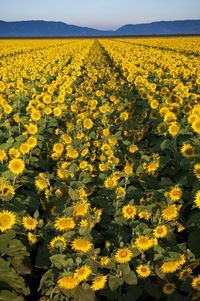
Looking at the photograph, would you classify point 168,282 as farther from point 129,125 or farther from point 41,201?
point 129,125

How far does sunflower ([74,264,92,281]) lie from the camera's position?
5.47 ft

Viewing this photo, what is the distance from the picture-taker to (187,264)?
194 centimetres

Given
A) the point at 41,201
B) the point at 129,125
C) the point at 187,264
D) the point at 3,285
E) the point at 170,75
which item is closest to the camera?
the point at 3,285

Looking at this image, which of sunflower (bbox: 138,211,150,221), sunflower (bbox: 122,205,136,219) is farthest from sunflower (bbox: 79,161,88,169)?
sunflower (bbox: 138,211,150,221)

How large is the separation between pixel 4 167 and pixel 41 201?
800mm

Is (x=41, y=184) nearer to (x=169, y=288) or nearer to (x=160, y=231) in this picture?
(x=160, y=231)

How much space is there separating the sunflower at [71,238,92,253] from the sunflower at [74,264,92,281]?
153 millimetres

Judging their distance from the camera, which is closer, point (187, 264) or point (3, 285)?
point (3, 285)

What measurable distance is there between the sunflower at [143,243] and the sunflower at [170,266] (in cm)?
21

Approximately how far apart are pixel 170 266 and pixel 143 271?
25 centimetres

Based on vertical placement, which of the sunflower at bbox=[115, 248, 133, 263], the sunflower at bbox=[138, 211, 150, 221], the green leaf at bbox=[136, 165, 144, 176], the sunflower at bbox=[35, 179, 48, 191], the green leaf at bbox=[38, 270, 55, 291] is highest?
the green leaf at bbox=[136, 165, 144, 176]

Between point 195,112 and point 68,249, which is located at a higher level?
point 195,112

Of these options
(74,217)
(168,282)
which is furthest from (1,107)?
(168,282)

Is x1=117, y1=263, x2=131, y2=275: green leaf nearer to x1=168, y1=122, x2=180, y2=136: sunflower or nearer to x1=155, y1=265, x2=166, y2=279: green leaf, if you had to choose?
x1=155, y1=265, x2=166, y2=279: green leaf
